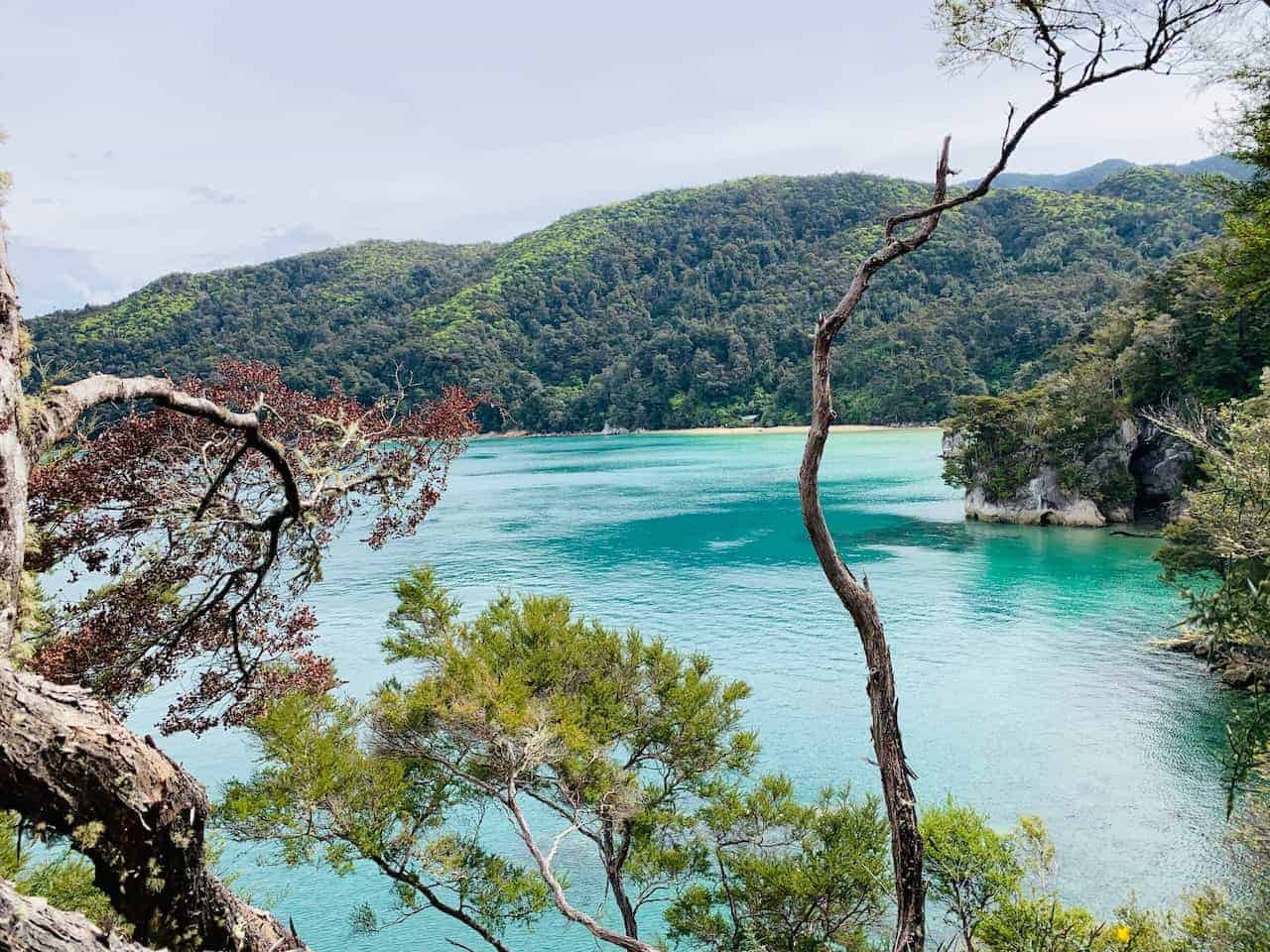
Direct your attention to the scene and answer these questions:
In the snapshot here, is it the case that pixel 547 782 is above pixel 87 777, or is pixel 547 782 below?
below

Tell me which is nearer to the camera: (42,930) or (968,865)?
(42,930)

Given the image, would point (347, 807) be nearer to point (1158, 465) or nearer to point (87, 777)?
point (87, 777)

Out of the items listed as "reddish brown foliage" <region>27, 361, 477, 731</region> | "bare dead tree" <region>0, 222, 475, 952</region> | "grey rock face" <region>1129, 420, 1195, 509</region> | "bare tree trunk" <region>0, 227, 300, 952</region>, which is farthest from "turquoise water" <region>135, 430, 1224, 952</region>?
"bare tree trunk" <region>0, 227, 300, 952</region>

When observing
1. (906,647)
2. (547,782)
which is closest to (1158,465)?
(906,647)

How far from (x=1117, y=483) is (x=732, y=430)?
184 ft

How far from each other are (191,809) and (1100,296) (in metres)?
83.7

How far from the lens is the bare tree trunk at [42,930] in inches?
71.4

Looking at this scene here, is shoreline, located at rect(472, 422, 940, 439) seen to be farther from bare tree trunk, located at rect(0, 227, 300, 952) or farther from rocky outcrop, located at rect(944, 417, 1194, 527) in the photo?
bare tree trunk, located at rect(0, 227, 300, 952)

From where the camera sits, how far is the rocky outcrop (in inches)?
1213

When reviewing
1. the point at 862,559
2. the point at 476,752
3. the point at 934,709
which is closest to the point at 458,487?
the point at 862,559

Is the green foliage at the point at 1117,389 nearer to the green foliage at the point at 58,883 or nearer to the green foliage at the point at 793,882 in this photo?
the green foliage at the point at 793,882

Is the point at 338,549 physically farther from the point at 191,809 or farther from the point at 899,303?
the point at 899,303

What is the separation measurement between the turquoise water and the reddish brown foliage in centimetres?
717

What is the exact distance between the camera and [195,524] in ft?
14.2
